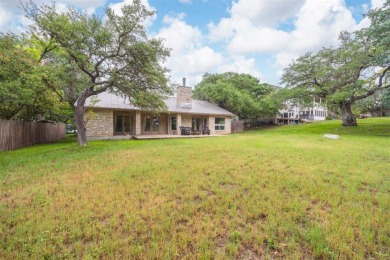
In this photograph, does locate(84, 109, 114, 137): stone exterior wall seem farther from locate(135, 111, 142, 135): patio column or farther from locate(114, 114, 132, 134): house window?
locate(135, 111, 142, 135): patio column

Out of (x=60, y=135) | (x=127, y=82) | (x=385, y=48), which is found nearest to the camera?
(x=127, y=82)

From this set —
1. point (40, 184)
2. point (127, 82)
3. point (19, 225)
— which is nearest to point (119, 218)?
point (19, 225)

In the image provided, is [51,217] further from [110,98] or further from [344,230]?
[110,98]

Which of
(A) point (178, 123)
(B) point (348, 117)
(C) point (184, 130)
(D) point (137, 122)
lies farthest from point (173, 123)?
(B) point (348, 117)

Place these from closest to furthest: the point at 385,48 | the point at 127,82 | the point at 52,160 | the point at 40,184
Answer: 1. the point at 40,184
2. the point at 52,160
3. the point at 127,82
4. the point at 385,48

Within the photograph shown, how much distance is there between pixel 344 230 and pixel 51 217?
4653 mm

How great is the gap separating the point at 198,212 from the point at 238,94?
22.6 metres

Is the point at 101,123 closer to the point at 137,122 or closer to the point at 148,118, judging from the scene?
the point at 137,122

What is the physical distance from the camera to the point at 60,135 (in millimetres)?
17766

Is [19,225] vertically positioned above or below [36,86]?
below

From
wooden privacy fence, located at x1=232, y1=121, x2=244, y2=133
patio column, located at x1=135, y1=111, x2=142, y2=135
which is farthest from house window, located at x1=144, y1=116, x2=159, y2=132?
wooden privacy fence, located at x1=232, y1=121, x2=244, y2=133

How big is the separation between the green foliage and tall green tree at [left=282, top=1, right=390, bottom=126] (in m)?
5.22

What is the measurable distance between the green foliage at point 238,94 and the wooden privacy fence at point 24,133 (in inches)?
685

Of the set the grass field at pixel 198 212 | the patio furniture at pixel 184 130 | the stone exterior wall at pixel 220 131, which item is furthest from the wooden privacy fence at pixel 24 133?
A: the stone exterior wall at pixel 220 131
